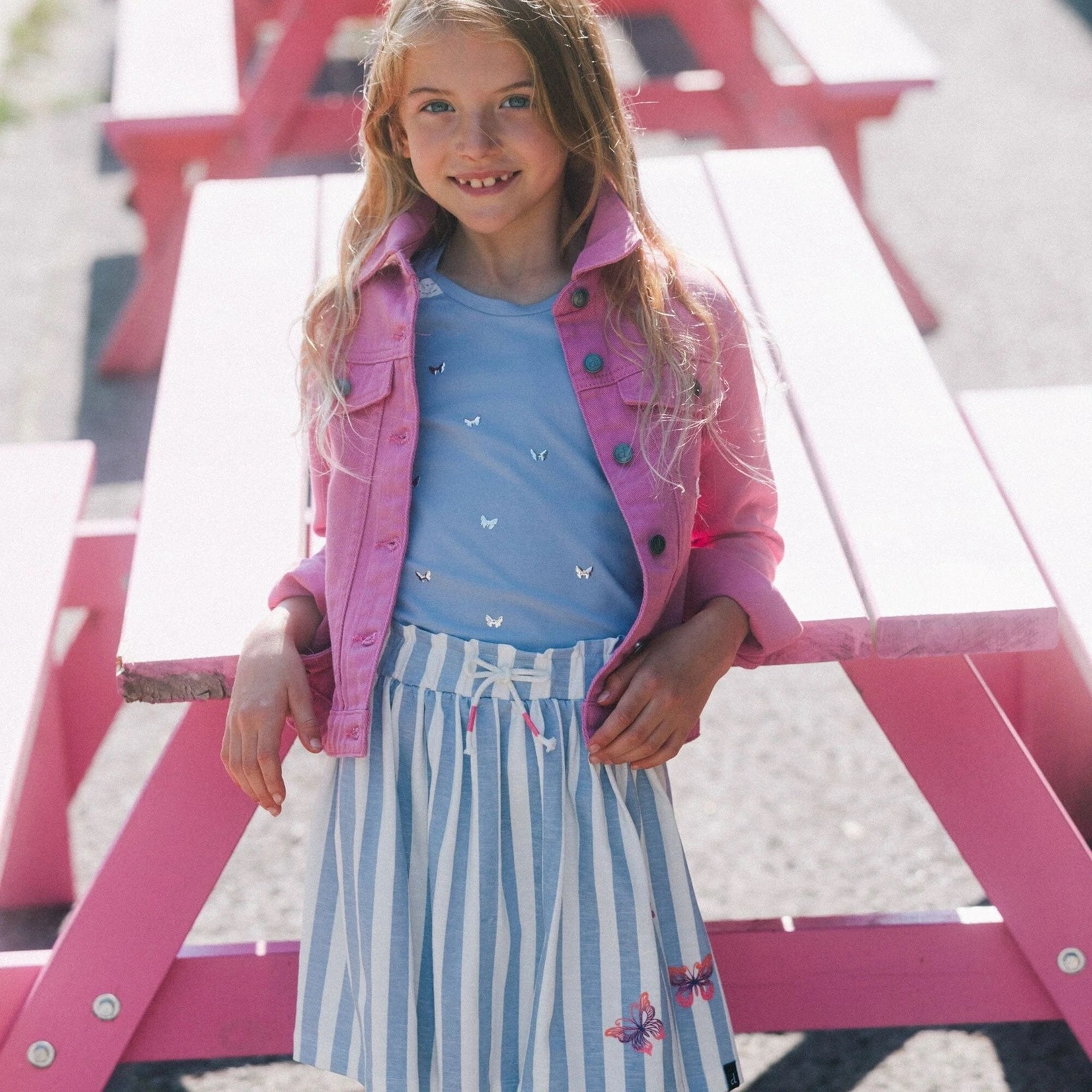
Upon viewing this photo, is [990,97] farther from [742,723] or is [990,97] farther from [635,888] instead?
[635,888]

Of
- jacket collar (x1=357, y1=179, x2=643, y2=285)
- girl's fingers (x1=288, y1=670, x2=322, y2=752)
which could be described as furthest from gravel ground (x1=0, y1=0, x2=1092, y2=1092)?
jacket collar (x1=357, y1=179, x2=643, y2=285)

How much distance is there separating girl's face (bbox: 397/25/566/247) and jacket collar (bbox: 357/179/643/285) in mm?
55

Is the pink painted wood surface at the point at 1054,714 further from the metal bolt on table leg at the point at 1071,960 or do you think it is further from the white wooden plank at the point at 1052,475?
the metal bolt on table leg at the point at 1071,960

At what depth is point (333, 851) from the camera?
1569 mm

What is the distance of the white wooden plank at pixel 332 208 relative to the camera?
2.30 m

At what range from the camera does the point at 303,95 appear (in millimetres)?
4297

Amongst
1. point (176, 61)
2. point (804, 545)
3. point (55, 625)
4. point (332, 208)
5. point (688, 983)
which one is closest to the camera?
point (688, 983)

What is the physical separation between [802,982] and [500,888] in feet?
1.79

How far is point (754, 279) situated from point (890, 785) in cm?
95

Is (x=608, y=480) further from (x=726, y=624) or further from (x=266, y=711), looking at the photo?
(x=266, y=711)

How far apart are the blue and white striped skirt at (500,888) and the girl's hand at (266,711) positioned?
0.23ft

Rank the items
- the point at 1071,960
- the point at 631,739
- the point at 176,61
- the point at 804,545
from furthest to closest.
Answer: the point at 176,61 → the point at 1071,960 → the point at 804,545 → the point at 631,739

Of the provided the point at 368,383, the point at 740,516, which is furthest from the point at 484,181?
the point at 740,516

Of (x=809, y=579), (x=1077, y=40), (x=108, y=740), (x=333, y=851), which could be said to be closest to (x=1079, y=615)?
(x=809, y=579)
